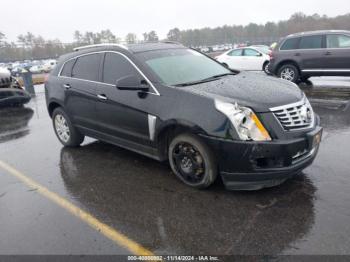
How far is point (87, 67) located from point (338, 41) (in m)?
8.10

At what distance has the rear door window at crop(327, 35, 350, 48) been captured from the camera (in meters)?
10.1

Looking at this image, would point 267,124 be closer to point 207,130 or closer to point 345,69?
point 207,130

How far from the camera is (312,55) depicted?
34.8 ft

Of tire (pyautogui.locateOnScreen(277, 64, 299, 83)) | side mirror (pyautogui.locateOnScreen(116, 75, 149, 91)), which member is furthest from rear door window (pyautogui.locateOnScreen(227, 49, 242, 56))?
side mirror (pyautogui.locateOnScreen(116, 75, 149, 91))

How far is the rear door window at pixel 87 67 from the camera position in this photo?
523 cm

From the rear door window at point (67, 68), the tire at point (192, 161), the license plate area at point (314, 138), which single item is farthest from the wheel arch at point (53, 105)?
the license plate area at point (314, 138)

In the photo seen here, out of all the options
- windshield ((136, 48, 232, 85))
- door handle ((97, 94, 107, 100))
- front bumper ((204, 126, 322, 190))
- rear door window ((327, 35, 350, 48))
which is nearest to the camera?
front bumper ((204, 126, 322, 190))

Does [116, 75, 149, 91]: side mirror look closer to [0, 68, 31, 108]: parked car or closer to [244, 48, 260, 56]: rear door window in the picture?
[0, 68, 31, 108]: parked car

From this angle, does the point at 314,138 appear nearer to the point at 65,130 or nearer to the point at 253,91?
the point at 253,91

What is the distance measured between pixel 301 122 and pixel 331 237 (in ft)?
4.23

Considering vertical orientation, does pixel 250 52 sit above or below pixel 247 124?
above

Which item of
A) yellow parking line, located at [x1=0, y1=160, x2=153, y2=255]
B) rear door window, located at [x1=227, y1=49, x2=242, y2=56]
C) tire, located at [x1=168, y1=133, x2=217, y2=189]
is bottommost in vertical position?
yellow parking line, located at [x1=0, y1=160, x2=153, y2=255]

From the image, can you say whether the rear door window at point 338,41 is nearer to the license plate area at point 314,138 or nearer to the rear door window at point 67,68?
A: the license plate area at point 314,138

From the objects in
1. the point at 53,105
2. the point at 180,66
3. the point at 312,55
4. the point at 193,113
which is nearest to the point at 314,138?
the point at 193,113
